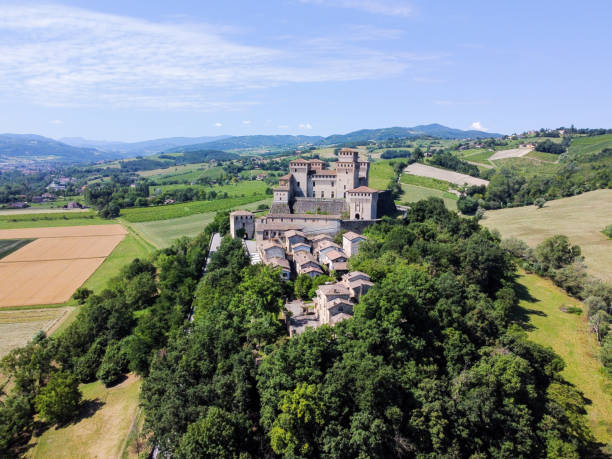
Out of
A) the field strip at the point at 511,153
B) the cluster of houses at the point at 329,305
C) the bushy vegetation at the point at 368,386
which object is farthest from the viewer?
the field strip at the point at 511,153

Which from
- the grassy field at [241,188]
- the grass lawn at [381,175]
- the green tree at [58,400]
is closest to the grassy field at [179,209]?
the grassy field at [241,188]

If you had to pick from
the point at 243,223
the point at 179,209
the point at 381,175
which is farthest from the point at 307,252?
the point at 179,209

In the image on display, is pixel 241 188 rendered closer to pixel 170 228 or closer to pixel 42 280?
pixel 170 228

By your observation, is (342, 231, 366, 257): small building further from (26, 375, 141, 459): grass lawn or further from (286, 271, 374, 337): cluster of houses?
(26, 375, 141, 459): grass lawn

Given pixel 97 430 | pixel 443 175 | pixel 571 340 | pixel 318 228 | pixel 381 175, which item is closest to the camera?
pixel 97 430

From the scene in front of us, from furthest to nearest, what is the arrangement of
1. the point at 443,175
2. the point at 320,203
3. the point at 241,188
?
1. the point at 241,188
2. the point at 443,175
3. the point at 320,203

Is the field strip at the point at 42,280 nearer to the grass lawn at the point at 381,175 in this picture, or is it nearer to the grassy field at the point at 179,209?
the grassy field at the point at 179,209

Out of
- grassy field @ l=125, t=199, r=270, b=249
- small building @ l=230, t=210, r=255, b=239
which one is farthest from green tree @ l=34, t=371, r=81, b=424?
grassy field @ l=125, t=199, r=270, b=249
